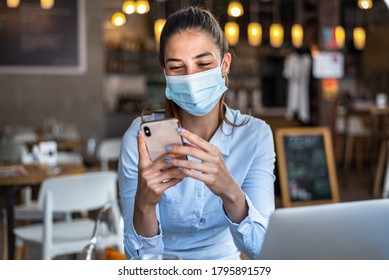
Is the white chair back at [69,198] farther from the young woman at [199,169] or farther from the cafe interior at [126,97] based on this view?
the young woman at [199,169]

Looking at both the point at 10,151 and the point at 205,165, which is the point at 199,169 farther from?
the point at 10,151

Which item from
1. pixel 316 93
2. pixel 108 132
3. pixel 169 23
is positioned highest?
pixel 169 23

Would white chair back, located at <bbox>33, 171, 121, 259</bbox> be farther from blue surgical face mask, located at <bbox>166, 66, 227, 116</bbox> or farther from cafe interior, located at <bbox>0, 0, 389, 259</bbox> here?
blue surgical face mask, located at <bbox>166, 66, 227, 116</bbox>

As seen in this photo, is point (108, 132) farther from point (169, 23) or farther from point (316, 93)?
point (169, 23)

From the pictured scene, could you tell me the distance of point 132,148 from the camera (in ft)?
5.26

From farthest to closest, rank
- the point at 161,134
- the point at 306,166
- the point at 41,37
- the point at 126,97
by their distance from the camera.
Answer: the point at 126,97
the point at 41,37
the point at 306,166
the point at 161,134

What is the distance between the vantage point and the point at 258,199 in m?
1.55

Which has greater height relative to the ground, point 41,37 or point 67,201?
point 41,37

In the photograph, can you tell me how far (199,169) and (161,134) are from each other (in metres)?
0.11

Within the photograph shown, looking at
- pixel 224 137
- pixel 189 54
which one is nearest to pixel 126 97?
pixel 224 137

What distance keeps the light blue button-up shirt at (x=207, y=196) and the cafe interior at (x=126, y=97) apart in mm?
164

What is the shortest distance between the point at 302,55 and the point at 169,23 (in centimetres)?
640

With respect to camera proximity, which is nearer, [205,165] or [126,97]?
[205,165]
